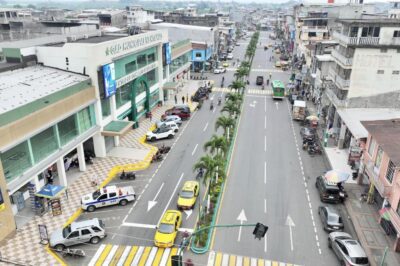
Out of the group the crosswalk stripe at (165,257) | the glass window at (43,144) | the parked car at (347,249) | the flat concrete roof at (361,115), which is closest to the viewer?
the parked car at (347,249)

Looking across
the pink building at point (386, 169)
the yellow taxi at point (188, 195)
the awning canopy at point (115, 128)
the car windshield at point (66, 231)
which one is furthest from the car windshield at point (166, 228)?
the pink building at point (386, 169)

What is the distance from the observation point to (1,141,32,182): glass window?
28.9 metres

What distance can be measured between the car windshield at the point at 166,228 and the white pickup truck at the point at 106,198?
635 centimetres

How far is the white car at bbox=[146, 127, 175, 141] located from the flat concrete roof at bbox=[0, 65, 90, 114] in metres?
13.2

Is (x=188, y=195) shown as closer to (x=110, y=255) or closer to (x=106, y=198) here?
(x=106, y=198)

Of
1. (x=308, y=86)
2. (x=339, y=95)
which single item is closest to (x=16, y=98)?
(x=339, y=95)

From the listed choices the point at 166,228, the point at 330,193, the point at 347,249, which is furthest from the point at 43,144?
the point at 330,193

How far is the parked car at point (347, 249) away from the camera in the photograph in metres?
25.0

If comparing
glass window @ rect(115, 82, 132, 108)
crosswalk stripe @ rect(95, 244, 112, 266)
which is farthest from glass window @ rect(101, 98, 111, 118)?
crosswalk stripe @ rect(95, 244, 112, 266)

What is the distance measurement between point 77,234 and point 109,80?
20.8m

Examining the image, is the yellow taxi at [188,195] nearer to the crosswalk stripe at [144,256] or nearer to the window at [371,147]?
the crosswalk stripe at [144,256]

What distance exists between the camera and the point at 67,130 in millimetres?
36875

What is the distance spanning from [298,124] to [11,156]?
43.4 m

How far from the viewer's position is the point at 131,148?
153ft
